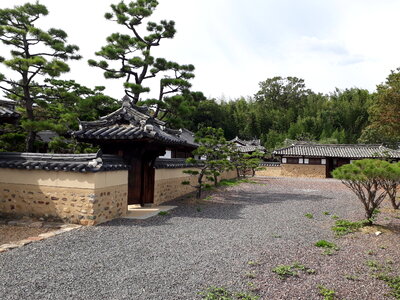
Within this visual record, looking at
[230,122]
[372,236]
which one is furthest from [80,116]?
[230,122]

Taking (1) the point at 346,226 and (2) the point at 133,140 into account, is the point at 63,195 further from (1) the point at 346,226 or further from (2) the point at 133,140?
(1) the point at 346,226

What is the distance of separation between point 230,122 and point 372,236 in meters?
43.6

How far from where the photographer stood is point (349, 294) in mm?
3979

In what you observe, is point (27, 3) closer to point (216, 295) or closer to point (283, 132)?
point (216, 295)

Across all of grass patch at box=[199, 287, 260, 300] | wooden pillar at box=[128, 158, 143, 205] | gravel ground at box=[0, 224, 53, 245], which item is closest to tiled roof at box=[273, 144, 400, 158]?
wooden pillar at box=[128, 158, 143, 205]

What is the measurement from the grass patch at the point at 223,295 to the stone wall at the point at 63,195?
4535mm

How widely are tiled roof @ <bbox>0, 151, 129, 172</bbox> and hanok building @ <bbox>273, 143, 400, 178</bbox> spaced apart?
25276 millimetres

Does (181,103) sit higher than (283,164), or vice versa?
(181,103)

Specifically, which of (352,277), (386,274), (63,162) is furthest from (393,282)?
(63,162)

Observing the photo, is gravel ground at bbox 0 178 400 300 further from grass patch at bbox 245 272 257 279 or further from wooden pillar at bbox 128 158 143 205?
wooden pillar at bbox 128 158 143 205

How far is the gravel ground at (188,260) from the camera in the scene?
13.2ft

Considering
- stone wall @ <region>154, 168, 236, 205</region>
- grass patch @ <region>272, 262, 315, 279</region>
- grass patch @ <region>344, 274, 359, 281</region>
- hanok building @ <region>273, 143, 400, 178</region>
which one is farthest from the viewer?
hanok building @ <region>273, 143, 400, 178</region>

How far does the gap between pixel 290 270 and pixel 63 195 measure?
578 cm

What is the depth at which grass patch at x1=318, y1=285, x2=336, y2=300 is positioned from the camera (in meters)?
3.85
